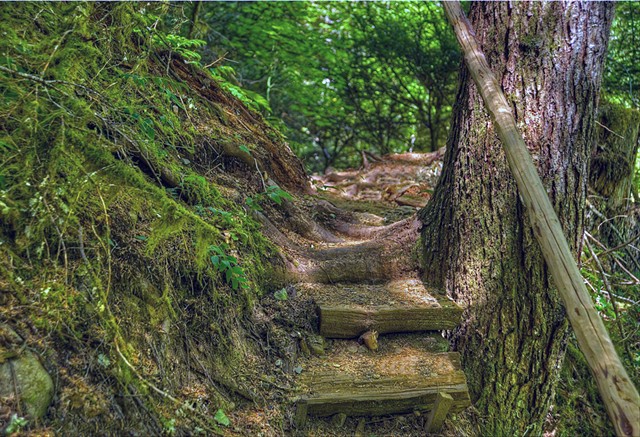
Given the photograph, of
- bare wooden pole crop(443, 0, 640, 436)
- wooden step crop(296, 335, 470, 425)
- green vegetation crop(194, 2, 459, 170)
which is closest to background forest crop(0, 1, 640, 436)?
wooden step crop(296, 335, 470, 425)

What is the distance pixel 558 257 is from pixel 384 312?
1073 mm

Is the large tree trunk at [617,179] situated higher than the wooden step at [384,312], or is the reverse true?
the large tree trunk at [617,179]

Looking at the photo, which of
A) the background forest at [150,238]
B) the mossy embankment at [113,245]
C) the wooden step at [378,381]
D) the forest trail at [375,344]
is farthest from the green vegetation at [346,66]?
the wooden step at [378,381]

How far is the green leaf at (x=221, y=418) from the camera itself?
6.83ft

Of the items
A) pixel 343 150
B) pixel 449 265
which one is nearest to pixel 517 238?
pixel 449 265

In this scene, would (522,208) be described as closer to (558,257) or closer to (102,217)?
(558,257)

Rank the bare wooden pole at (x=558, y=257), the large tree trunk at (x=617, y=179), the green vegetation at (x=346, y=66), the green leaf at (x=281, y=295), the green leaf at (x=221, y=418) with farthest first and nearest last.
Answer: the green vegetation at (x=346, y=66) → the large tree trunk at (x=617, y=179) → the green leaf at (x=281, y=295) → the green leaf at (x=221, y=418) → the bare wooden pole at (x=558, y=257)

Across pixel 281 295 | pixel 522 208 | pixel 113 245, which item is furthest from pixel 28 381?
pixel 522 208

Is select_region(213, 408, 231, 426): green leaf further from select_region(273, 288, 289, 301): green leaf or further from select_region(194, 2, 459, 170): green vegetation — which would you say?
select_region(194, 2, 459, 170): green vegetation

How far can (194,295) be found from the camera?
238 cm

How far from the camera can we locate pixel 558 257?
6.93 feet

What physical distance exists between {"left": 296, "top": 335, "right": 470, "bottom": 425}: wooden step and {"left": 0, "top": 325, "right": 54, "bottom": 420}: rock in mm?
1174

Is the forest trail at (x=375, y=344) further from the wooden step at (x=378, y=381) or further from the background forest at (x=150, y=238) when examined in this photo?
the background forest at (x=150, y=238)

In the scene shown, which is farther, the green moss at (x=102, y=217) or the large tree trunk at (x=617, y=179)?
the large tree trunk at (x=617, y=179)
